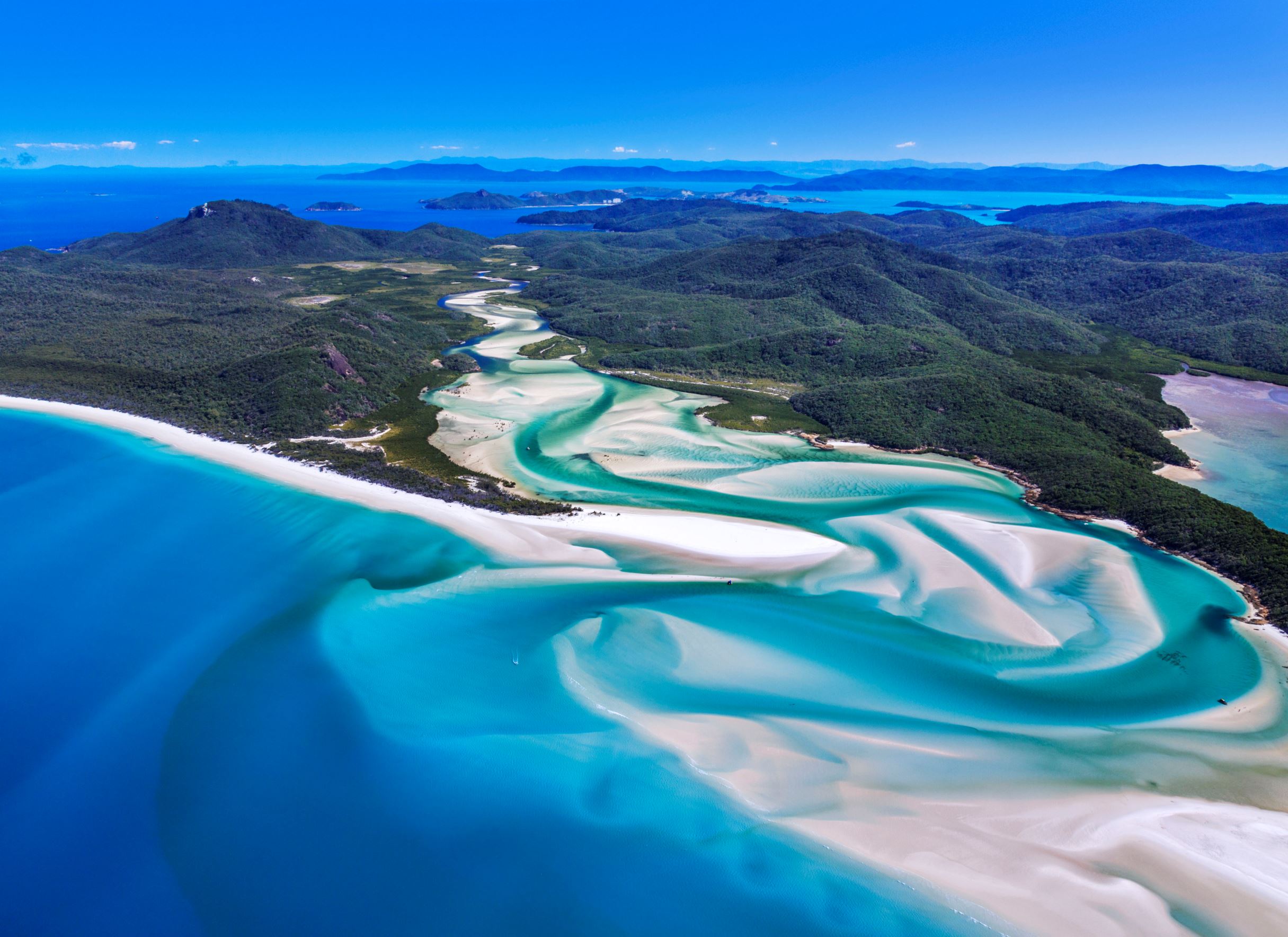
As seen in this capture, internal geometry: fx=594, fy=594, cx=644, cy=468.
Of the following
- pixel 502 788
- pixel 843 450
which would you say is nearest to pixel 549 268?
pixel 843 450

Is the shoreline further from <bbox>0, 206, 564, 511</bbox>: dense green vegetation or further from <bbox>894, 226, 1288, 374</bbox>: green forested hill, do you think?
<bbox>894, 226, 1288, 374</bbox>: green forested hill

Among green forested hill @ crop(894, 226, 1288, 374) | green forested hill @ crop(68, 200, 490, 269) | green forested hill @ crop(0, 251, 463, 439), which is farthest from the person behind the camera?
green forested hill @ crop(68, 200, 490, 269)

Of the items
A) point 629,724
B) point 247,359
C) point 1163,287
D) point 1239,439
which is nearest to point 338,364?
point 247,359

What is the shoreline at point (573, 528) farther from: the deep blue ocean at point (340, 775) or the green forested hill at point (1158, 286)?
the green forested hill at point (1158, 286)

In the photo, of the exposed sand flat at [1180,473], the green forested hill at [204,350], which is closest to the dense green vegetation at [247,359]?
the green forested hill at [204,350]

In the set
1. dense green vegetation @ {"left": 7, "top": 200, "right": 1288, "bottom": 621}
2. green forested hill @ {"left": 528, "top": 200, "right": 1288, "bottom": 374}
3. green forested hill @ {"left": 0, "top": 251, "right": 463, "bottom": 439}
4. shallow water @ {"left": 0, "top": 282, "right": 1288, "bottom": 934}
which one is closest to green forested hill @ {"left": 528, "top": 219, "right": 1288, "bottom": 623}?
dense green vegetation @ {"left": 7, "top": 200, "right": 1288, "bottom": 621}
